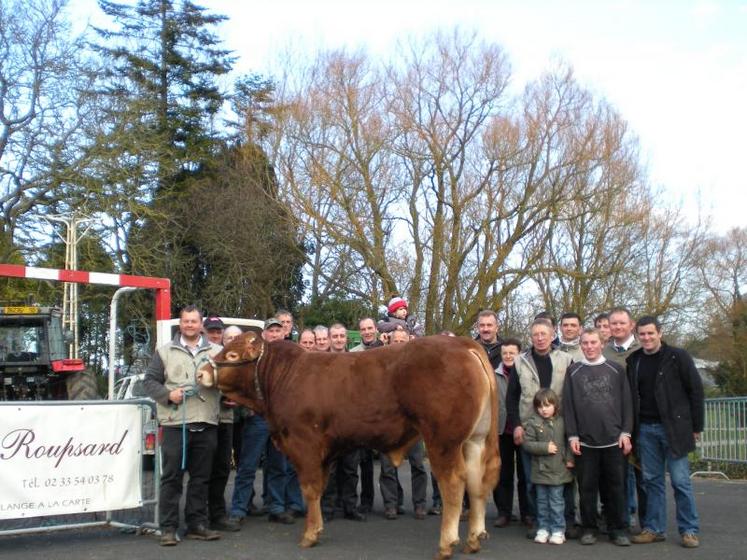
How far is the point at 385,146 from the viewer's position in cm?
2588

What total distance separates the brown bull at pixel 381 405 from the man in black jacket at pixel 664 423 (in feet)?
4.74

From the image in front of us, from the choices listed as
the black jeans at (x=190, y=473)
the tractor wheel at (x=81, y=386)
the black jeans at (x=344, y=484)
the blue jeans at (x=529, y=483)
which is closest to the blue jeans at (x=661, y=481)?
the blue jeans at (x=529, y=483)

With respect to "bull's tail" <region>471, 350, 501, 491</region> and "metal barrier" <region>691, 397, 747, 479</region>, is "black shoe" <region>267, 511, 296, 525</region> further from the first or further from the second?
"metal barrier" <region>691, 397, 747, 479</region>

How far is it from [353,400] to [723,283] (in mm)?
34662

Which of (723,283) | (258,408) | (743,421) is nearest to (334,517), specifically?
(258,408)

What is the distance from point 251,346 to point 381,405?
1.33 metres

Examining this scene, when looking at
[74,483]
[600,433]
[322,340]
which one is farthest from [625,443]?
[74,483]

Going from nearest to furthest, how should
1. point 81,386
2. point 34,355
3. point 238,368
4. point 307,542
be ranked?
point 307,542 < point 238,368 < point 81,386 < point 34,355

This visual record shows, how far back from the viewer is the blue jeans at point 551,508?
7.73 metres

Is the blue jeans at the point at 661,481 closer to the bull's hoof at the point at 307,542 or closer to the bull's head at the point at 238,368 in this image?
the bull's hoof at the point at 307,542

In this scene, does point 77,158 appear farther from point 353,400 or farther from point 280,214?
point 353,400

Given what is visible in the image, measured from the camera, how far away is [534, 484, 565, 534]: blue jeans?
7734mm

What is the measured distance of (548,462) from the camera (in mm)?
7758

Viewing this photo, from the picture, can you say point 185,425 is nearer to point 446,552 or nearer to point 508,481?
point 446,552
